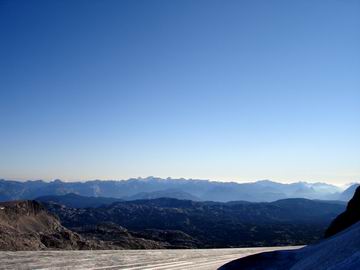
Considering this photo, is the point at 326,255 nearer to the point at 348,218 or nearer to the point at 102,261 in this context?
the point at 348,218

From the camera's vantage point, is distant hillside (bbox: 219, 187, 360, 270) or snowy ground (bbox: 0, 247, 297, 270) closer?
distant hillside (bbox: 219, 187, 360, 270)

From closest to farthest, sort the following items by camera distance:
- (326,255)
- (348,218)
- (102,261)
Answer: (326,255) → (102,261) → (348,218)

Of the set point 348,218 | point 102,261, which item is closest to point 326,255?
point 348,218

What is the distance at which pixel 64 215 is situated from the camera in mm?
163875

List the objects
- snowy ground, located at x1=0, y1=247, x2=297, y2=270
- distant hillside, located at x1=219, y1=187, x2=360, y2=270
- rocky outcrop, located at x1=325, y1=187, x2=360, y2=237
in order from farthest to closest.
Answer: rocky outcrop, located at x1=325, y1=187, x2=360, y2=237
snowy ground, located at x1=0, y1=247, x2=297, y2=270
distant hillside, located at x1=219, y1=187, x2=360, y2=270

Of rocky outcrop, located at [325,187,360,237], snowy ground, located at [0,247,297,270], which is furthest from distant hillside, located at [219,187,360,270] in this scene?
snowy ground, located at [0,247,297,270]

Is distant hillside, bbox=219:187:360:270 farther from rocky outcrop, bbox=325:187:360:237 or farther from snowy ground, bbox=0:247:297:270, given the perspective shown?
snowy ground, bbox=0:247:297:270

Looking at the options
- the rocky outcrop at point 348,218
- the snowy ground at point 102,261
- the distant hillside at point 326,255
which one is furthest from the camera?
the rocky outcrop at point 348,218

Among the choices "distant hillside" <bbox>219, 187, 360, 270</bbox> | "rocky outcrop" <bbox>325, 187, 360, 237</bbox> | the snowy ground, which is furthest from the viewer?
"rocky outcrop" <bbox>325, 187, 360, 237</bbox>

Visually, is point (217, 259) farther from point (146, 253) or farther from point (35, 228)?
point (35, 228)

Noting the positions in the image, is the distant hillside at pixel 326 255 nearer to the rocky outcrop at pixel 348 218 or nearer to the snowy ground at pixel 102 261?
the rocky outcrop at pixel 348 218

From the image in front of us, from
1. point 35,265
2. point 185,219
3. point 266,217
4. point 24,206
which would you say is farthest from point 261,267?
point 266,217

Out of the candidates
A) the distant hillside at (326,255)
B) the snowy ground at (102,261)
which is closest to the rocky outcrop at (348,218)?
the distant hillside at (326,255)

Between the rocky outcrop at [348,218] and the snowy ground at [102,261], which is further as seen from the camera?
the rocky outcrop at [348,218]
